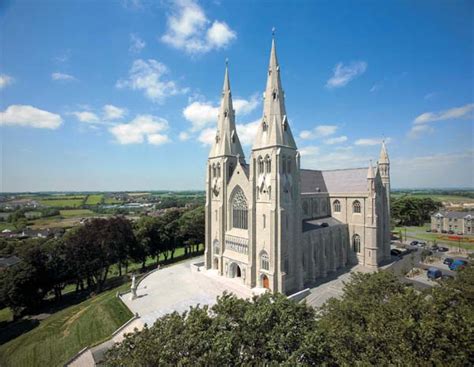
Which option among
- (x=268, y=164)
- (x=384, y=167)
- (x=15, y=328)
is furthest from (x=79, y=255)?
(x=384, y=167)

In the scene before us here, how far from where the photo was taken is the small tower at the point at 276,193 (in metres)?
28.6

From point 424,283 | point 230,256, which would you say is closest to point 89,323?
point 230,256

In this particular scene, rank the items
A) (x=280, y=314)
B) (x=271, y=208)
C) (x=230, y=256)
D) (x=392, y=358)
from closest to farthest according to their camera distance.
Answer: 1. (x=392, y=358)
2. (x=280, y=314)
3. (x=271, y=208)
4. (x=230, y=256)

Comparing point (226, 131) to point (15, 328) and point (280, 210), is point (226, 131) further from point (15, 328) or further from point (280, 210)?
point (15, 328)

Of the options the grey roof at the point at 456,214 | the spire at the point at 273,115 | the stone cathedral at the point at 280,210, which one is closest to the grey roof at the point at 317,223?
the stone cathedral at the point at 280,210

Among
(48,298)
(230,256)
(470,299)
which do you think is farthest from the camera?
(48,298)

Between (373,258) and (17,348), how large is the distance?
48.8 metres

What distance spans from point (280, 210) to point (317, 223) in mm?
12889

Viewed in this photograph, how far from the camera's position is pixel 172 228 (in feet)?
172

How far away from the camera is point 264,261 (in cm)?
3005

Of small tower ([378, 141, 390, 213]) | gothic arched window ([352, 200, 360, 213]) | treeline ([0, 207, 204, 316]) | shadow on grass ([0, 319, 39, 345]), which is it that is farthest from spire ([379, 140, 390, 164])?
shadow on grass ([0, 319, 39, 345])

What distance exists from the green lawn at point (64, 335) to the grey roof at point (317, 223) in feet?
86.3

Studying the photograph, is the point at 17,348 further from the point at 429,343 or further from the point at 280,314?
the point at 429,343

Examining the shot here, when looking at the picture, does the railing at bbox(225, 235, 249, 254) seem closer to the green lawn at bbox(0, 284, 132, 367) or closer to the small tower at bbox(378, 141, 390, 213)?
the green lawn at bbox(0, 284, 132, 367)
